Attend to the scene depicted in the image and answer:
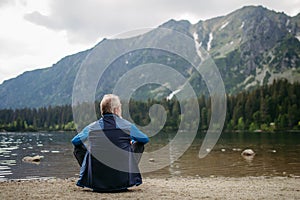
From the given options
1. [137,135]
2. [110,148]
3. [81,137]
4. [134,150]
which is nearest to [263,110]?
[134,150]

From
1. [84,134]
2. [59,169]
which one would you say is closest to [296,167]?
[59,169]

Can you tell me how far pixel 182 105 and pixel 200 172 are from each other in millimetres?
153069

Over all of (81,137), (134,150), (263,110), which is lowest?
(134,150)

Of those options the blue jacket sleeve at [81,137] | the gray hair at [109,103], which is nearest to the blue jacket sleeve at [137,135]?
the gray hair at [109,103]

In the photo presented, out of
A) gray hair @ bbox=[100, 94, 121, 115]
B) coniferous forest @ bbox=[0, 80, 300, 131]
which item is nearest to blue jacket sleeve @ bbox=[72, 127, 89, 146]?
gray hair @ bbox=[100, 94, 121, 115]

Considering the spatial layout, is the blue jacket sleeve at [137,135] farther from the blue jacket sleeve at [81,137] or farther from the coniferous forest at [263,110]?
the coniferous forest at [263,110]

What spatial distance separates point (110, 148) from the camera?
11.9m

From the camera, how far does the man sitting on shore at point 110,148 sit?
11.9 m

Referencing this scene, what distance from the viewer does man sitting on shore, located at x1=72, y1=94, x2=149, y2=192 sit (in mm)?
11867

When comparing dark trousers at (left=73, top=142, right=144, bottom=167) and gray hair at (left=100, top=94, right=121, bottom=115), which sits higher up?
gray hair at (left=100, top=94, right=121, bottom=115)

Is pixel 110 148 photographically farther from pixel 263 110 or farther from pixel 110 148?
pixel 263 110

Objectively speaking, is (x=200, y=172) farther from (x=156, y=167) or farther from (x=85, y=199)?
(x=85, y=199)

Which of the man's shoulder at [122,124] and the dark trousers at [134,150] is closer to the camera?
the man's shoulder at [122,124]

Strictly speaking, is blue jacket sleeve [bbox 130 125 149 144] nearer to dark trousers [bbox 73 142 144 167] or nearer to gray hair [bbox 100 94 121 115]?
dark trousers [bbox 73 142 144 167]
